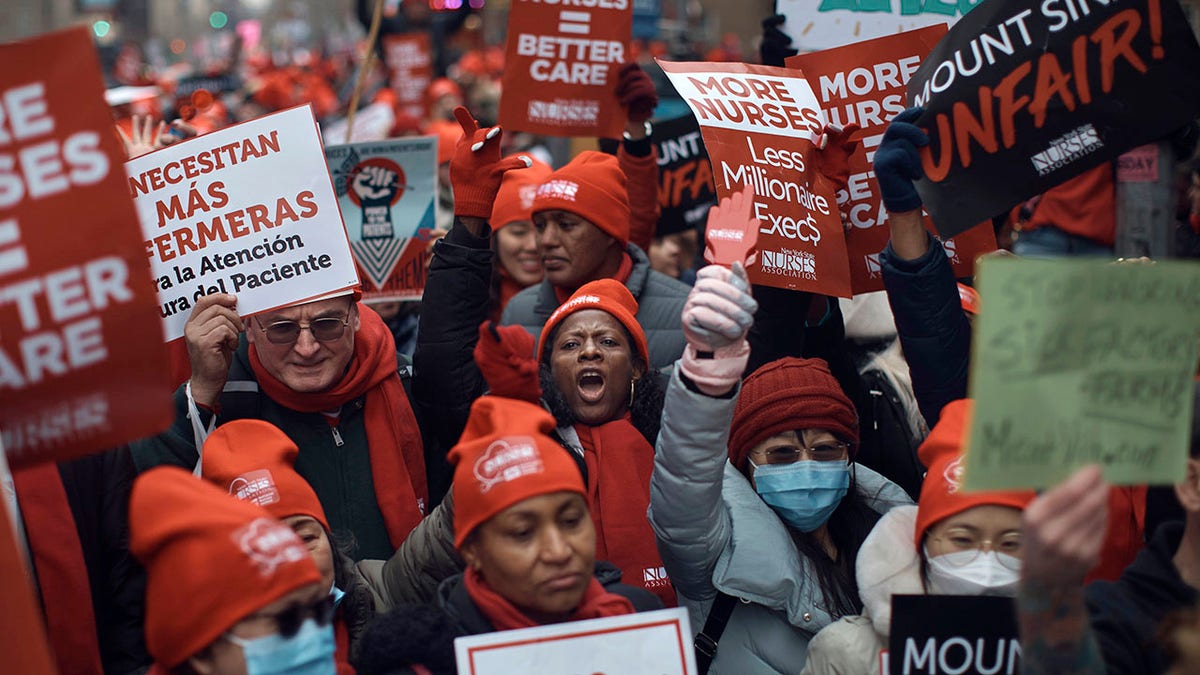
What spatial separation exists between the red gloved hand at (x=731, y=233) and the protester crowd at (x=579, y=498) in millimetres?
19

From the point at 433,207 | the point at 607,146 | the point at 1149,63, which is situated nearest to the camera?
the point at 1149,63

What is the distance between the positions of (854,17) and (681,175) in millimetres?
1570

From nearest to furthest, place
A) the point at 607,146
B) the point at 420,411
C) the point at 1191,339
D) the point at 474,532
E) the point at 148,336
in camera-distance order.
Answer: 1. the point at 1191,339
2. the point at 148,336
3. the point at 474,532
4. the point at 420,411
5. the point at 607,146

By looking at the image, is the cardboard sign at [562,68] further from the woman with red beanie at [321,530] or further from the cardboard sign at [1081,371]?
the cardboard sign at [1081,371]

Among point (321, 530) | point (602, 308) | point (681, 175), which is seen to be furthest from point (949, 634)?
point (681, 175)

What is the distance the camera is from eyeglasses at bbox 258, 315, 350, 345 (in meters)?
3.91

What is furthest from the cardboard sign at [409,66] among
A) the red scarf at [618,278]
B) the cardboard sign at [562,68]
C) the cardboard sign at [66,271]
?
the cardboard sign at [66,271]

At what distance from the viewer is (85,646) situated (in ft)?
10.5

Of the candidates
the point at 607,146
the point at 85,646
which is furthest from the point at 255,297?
the point at 607,146

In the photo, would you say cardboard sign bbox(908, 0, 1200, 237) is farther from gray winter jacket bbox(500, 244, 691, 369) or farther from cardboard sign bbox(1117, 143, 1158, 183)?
cardboard sign bbox(1117, 143, 1158, 183)

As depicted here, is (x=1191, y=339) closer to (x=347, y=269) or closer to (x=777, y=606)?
→ (x=777, y=606)

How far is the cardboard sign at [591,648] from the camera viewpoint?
275 centimetres

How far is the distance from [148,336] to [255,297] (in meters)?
1.25

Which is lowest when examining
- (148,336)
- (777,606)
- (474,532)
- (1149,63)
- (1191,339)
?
(777,606)
